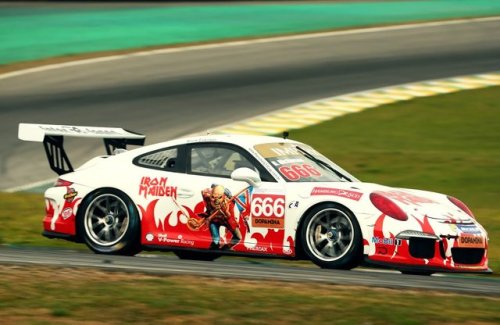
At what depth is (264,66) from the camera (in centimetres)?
2655

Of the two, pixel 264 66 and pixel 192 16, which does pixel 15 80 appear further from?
pixel 192 16

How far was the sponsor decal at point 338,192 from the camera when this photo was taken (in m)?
11.1

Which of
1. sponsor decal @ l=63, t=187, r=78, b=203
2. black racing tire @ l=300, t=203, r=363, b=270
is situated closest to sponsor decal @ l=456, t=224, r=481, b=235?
black racing tire @ l=300, t=203, r=363, b=270

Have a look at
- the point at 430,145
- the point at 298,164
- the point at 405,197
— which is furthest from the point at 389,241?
the point at 430,145

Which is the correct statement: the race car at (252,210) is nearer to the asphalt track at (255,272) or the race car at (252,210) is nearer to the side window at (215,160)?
the side window at (215,160)

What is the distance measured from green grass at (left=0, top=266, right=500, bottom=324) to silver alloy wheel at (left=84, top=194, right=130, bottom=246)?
Answer: 1994 mm

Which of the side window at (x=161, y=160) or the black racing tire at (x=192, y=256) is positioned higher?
the side window at (x=161, y=160)

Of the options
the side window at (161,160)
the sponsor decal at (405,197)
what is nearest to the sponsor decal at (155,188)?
the side window at (161,160)

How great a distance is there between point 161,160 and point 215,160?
1.98 feet

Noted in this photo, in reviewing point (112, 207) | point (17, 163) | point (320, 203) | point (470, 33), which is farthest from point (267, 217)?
point (470, 33)

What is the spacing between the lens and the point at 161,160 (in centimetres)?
1217

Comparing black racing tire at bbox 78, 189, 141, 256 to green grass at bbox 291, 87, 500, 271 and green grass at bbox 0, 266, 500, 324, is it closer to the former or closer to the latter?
green grass at bbox 0, 266, 500, 324

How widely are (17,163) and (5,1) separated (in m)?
21.5

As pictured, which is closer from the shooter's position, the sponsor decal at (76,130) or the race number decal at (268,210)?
the race number decal at (268,210)
